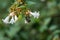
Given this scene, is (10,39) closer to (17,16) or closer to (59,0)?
(59,0)

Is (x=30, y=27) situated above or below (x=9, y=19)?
above

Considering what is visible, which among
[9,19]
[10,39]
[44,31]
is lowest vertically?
[9,19]

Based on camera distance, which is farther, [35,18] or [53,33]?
[53,33]

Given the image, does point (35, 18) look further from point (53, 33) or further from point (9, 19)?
point (53, 33)

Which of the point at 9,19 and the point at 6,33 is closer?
the point at 9,19

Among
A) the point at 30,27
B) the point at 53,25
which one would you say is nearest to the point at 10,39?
the point at 30,27

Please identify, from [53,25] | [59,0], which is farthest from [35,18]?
[53,25]

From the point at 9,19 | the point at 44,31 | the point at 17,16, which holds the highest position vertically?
the point at 44,31

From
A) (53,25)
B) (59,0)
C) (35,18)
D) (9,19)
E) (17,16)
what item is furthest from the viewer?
(53,25)

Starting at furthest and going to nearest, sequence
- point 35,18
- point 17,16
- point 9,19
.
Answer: point 9,19, point 35,18, point 17,16
